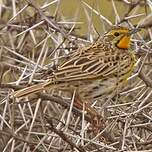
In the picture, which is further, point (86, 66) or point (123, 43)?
point (123, 43)

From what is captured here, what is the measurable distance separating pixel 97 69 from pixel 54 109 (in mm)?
248

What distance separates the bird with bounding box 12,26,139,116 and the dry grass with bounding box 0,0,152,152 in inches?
1.7

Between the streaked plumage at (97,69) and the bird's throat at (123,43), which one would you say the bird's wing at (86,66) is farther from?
the bird's throat at (123,43)

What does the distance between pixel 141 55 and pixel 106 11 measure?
1402 millimetres

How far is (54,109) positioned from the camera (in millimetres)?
2986

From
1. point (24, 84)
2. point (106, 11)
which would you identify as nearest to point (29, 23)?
point (24, 84)

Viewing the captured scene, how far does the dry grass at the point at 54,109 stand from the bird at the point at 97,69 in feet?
0.14

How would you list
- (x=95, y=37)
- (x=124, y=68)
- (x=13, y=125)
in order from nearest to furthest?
(x=13, y=125)
(x=124, y=68)
(x=95, y=37)

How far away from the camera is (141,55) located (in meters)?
3.15

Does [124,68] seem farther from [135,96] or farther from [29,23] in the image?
[29,23]

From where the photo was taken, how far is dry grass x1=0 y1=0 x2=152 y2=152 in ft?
8.77

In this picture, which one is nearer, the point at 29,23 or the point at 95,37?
the point at 29,23

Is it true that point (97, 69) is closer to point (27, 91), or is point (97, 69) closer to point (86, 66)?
point (86, 66)

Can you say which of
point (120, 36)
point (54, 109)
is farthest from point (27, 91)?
point (120, 36)
